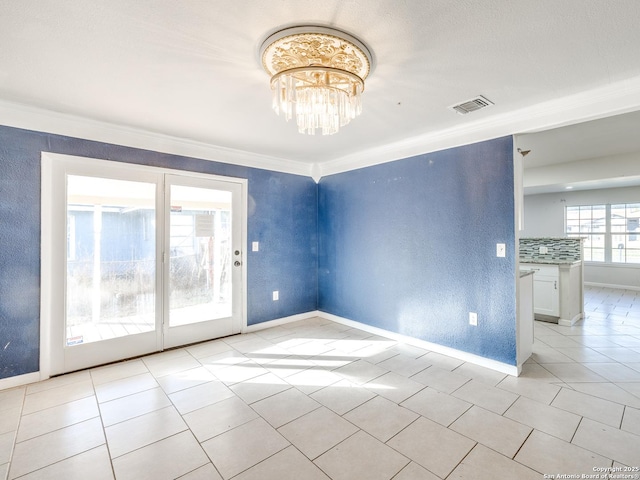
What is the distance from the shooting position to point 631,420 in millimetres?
2037

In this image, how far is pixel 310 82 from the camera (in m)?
1.88

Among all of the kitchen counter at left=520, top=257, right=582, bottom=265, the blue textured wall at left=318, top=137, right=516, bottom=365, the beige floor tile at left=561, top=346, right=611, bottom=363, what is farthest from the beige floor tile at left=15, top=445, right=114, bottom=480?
the kitchen counter at left=520, top=257, right=582, bottom=265

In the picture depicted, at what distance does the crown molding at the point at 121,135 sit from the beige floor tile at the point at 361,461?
3197 millimetres

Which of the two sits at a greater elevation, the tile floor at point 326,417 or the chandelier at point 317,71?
the chandelier at point 317,71

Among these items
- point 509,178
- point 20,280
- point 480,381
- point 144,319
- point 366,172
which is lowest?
point 480,381

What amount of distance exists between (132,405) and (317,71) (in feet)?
8.62

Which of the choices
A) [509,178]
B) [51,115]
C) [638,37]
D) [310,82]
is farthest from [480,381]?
[51,115]

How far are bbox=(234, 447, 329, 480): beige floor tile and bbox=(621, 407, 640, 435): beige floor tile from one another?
196 cm

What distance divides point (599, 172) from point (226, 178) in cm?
550

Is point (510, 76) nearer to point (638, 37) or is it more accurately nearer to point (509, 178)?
point (638, 37)

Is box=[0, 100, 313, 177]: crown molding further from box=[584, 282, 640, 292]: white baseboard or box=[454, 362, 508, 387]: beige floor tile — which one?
box=[584, 282, 640, 292]: white baseboard

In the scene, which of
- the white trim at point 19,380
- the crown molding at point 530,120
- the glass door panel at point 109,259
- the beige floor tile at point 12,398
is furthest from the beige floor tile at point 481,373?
the white trim at point 19,380

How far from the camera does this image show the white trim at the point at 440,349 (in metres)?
2.81

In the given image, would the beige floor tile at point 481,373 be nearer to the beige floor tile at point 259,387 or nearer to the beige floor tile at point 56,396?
the beige floor tile at point 259,387
